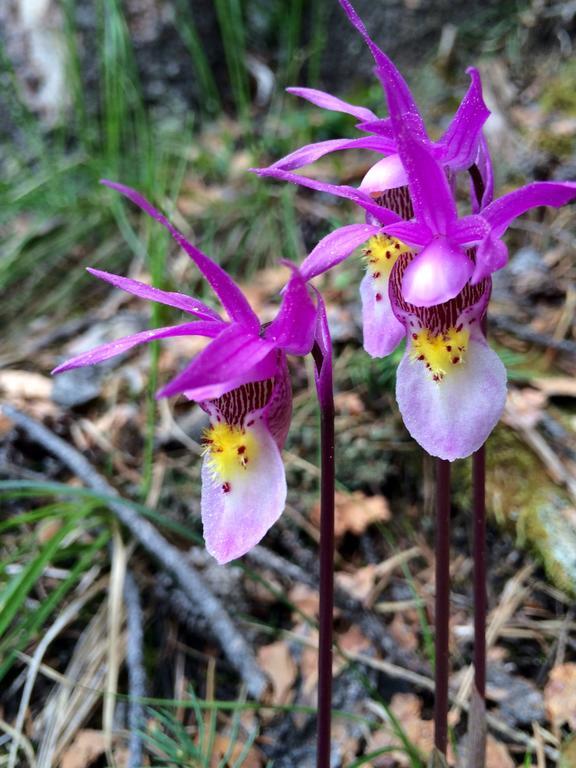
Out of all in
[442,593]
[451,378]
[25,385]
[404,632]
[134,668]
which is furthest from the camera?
[25,385]

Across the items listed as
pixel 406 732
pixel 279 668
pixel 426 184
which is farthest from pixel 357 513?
pixel 426 184

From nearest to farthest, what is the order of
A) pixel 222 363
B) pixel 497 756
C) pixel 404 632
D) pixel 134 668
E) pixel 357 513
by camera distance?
pixel 222 363 → pixel 497 756 → pixel 134 668 → pixel 404 632 → pixel 357 513

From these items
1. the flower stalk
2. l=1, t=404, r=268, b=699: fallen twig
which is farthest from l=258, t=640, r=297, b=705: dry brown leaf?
the flower stalk

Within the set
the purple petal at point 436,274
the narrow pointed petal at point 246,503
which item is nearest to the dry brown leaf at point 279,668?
the narrow pointed petal at point 246,503

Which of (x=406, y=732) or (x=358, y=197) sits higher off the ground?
(x=358, y=197)

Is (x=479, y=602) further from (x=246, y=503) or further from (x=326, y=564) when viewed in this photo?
(x=246, y=503)

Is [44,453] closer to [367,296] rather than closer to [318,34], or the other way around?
[367,296]

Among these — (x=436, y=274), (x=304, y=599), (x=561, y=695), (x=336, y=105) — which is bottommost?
(x=561, y=695)
